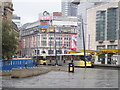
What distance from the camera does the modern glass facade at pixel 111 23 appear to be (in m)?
109

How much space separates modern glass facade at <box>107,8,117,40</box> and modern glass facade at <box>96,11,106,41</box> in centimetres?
349

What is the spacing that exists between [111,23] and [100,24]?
7109 mm

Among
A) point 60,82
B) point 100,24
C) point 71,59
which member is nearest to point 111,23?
point 100,24

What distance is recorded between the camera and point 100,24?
382 ft

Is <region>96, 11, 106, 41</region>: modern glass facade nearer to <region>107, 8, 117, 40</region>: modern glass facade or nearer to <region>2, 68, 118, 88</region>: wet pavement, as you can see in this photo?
<region>107, 8, 117, 40</region>: modern glass facade

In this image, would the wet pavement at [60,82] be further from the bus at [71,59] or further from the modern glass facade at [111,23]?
the modern glass facade at [111,23]

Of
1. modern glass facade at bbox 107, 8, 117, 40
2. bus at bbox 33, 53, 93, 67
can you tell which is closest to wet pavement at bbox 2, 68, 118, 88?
bus at bbox 33, 53, 93, 67

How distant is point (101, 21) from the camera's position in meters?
116

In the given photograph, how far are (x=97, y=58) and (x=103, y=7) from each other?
19256 millimetres

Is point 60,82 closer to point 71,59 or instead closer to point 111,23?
point 71,59

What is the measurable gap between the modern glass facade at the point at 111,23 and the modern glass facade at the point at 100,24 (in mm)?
3491

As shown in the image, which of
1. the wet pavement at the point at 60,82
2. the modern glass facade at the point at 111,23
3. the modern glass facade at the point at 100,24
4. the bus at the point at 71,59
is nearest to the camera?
the wet pavement at the point at 60,82

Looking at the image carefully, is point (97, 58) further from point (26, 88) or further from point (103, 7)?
point (26, 88)

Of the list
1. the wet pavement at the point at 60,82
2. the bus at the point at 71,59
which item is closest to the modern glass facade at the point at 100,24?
the bus at the point at 71,59
